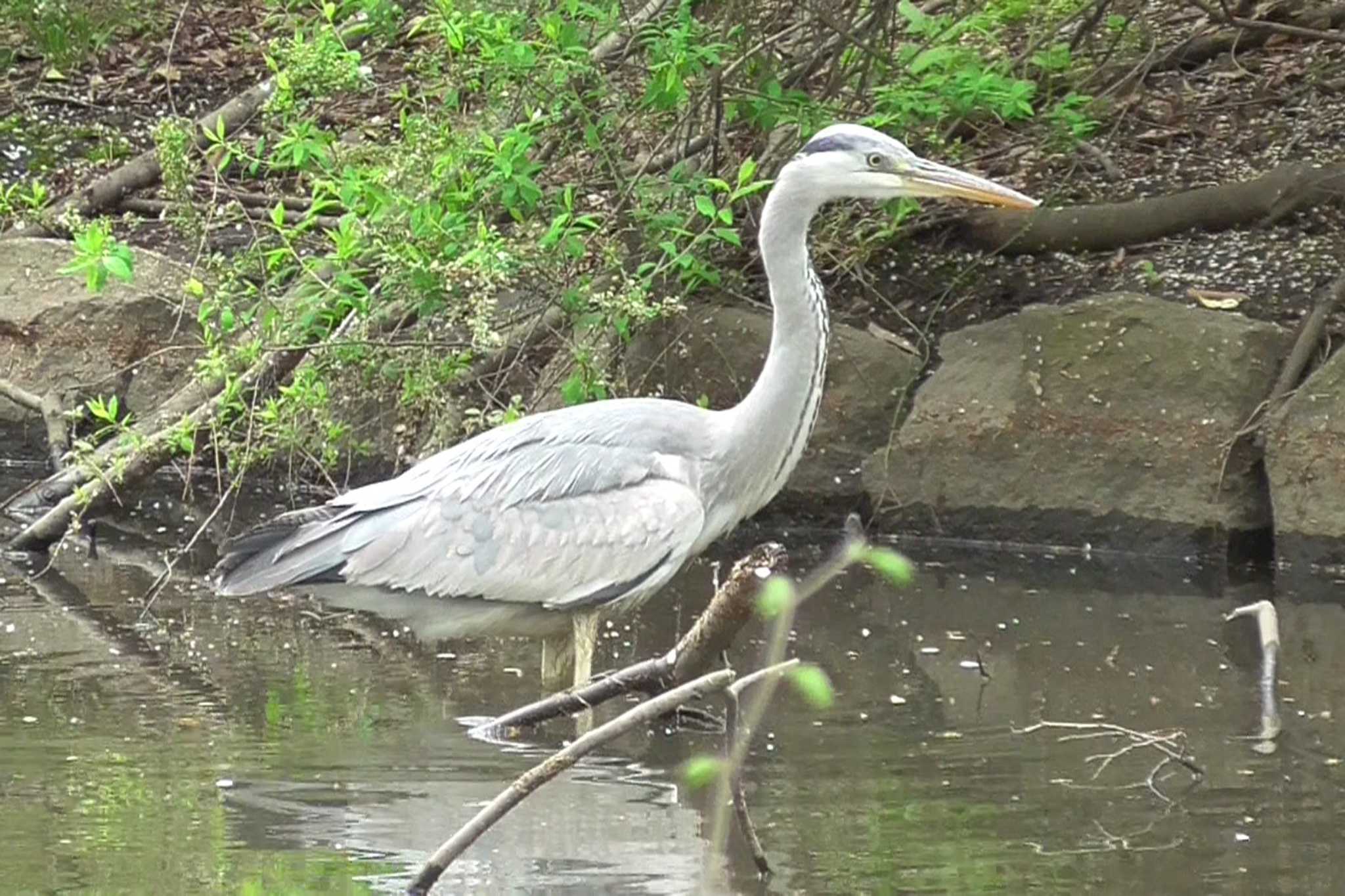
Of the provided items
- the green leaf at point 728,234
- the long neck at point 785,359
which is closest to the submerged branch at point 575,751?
the long neck at point 785,359

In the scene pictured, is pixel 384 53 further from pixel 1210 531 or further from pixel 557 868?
pixel 557 868

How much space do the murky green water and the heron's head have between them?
65.5 inches

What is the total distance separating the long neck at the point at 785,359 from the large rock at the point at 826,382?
2808 mm

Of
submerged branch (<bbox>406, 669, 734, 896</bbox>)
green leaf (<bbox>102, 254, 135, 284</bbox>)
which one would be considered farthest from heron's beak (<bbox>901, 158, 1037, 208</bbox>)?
submerged branch (<bbox>406, 669, 734, 896</bbox>)

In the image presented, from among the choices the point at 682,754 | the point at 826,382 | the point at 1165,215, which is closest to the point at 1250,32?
the point at 1165,215

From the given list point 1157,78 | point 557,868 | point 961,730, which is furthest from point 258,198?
point 557,868

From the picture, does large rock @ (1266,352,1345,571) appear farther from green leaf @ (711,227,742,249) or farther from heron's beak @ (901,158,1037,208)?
heron's beak @ (901,158,1037,208)

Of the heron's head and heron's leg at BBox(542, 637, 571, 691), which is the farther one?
heron's leg at BBox(542, 637, 571, 691)

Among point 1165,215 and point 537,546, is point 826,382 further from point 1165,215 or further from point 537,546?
Answer: point 537,546

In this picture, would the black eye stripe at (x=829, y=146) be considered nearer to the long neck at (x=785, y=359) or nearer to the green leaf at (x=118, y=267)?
the long neck at (x=785, y=359)

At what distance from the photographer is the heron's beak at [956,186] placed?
689 centimetres

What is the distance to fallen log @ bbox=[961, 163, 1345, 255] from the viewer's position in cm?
1051

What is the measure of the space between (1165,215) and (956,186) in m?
3.91

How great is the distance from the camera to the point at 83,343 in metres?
11.5
